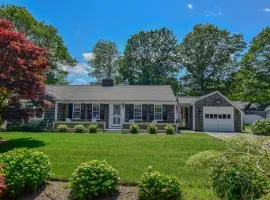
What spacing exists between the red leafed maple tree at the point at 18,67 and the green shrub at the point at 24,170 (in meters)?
8.86

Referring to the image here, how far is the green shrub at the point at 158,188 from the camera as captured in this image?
278 inches

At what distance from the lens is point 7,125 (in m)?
29.0

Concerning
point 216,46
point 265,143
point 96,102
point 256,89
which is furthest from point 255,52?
point 265,143

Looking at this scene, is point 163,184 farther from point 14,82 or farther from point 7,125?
point 7,125

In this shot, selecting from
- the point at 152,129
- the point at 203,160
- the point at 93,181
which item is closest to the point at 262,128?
the point at 152,129

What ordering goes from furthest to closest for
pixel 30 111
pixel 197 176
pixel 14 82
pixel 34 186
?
pixel 30 111 < pixel 14 82 < pixel 197 176 < pixel 34 186

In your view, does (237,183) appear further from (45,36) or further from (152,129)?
(45,36)

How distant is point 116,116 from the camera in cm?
2994

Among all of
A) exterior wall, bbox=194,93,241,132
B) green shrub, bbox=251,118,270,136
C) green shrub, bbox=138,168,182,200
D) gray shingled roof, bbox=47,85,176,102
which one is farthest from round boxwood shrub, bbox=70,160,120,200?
exterior wall, bbox=194,93,241,132

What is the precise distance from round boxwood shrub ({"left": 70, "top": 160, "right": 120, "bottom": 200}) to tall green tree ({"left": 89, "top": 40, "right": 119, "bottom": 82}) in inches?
2213

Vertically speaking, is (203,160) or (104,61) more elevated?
(104,61)

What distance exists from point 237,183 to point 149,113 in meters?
22.9

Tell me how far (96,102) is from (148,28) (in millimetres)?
33117

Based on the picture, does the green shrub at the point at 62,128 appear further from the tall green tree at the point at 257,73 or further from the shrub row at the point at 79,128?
the tall green tree at the point at 257,73
